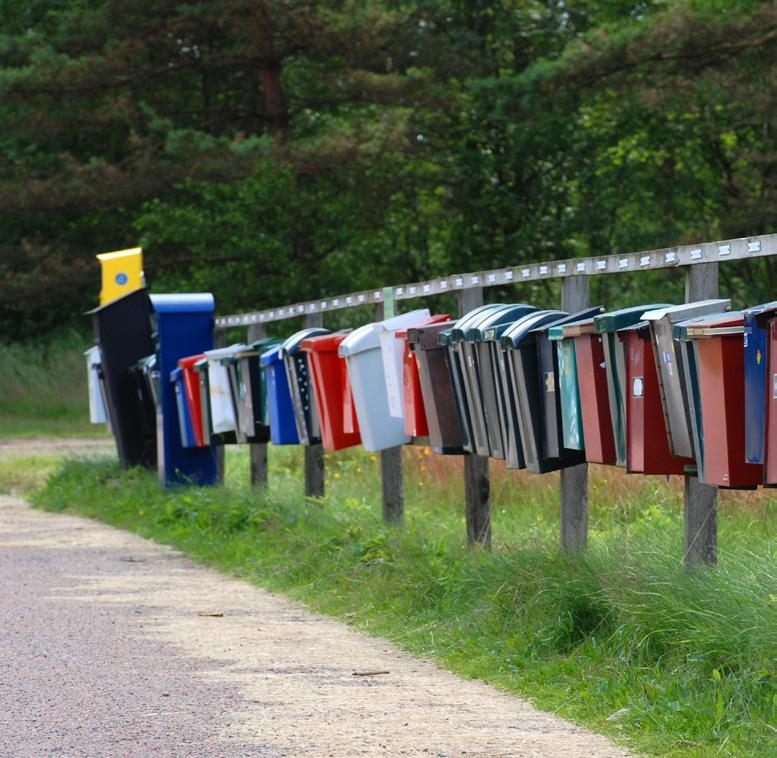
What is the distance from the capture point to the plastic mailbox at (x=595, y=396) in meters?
7.19

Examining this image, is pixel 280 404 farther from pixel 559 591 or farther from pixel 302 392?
pixel 559 591

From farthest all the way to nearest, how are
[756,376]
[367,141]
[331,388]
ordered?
[367,141]
[331,388]
[756,376]

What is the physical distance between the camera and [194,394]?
526 inches

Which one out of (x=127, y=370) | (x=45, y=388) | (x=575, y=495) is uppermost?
(x=127, y=370)

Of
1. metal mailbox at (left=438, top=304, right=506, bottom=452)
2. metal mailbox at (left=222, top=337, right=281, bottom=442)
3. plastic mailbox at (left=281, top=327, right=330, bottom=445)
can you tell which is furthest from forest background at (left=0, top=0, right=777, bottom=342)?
metal mailbox at (left=438, top=304, right=506, bottom=452)

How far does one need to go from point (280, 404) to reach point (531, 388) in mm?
3525

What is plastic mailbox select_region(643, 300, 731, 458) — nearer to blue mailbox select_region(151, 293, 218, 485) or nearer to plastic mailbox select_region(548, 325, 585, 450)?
plastic mailbox select_region(548, 325, 585, 450)

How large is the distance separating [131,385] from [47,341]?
77.6 ft

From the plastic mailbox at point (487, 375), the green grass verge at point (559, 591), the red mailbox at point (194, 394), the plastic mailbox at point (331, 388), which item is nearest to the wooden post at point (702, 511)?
the green grass verge at point (559, 591)

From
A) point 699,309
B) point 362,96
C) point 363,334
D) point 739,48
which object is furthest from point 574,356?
point 362,96

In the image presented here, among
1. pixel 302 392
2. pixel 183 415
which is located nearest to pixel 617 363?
pixel 302 392

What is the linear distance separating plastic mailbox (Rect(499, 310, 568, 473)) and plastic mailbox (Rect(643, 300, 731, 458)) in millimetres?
1121

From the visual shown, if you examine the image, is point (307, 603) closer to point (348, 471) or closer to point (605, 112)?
point (348, 471)

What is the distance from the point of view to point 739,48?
30156mm
